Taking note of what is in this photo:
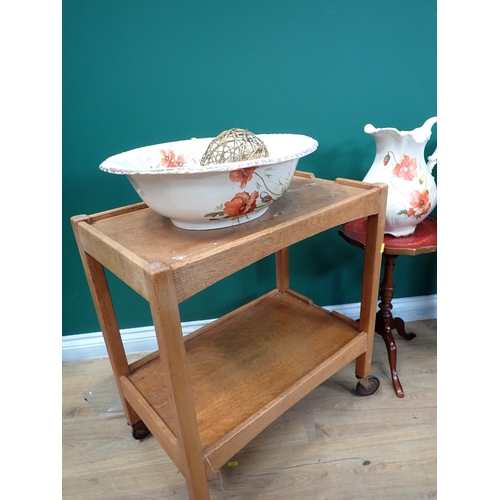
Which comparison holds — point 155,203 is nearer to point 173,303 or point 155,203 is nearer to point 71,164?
point 173,303

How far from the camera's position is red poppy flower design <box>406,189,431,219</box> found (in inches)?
33.3

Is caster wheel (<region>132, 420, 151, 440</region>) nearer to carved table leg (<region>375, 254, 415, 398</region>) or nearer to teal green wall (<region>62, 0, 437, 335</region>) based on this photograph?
teal green wall (<region>62, 0, 437, 335</region>)

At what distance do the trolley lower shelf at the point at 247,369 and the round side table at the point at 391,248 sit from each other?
17cm

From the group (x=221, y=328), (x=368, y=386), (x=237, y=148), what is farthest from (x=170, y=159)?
(x=368, y=386)

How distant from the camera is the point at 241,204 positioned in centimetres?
56

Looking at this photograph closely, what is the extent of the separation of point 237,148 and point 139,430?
0.75m

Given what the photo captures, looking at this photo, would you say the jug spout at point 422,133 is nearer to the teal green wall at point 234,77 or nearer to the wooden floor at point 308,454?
the teal green wall at point 234,77

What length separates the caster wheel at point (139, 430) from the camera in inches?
35.0

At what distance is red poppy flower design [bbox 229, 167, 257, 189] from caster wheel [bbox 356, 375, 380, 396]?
28.4 inches

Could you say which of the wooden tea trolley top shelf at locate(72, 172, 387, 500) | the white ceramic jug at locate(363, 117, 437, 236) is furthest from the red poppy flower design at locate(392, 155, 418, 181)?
the wooden tea trolley top shelf at locate(72, 172, 387, 500)

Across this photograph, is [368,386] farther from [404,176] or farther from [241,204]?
[241,204]

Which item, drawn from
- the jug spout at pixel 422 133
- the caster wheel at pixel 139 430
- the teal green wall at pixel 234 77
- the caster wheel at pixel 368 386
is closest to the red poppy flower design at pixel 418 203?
the jug spout at pixel 422 133

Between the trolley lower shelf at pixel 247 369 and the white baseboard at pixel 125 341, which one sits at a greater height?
the trolley lower shelf at pixel 247 369

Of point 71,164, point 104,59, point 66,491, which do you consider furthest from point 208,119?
point 66,491
